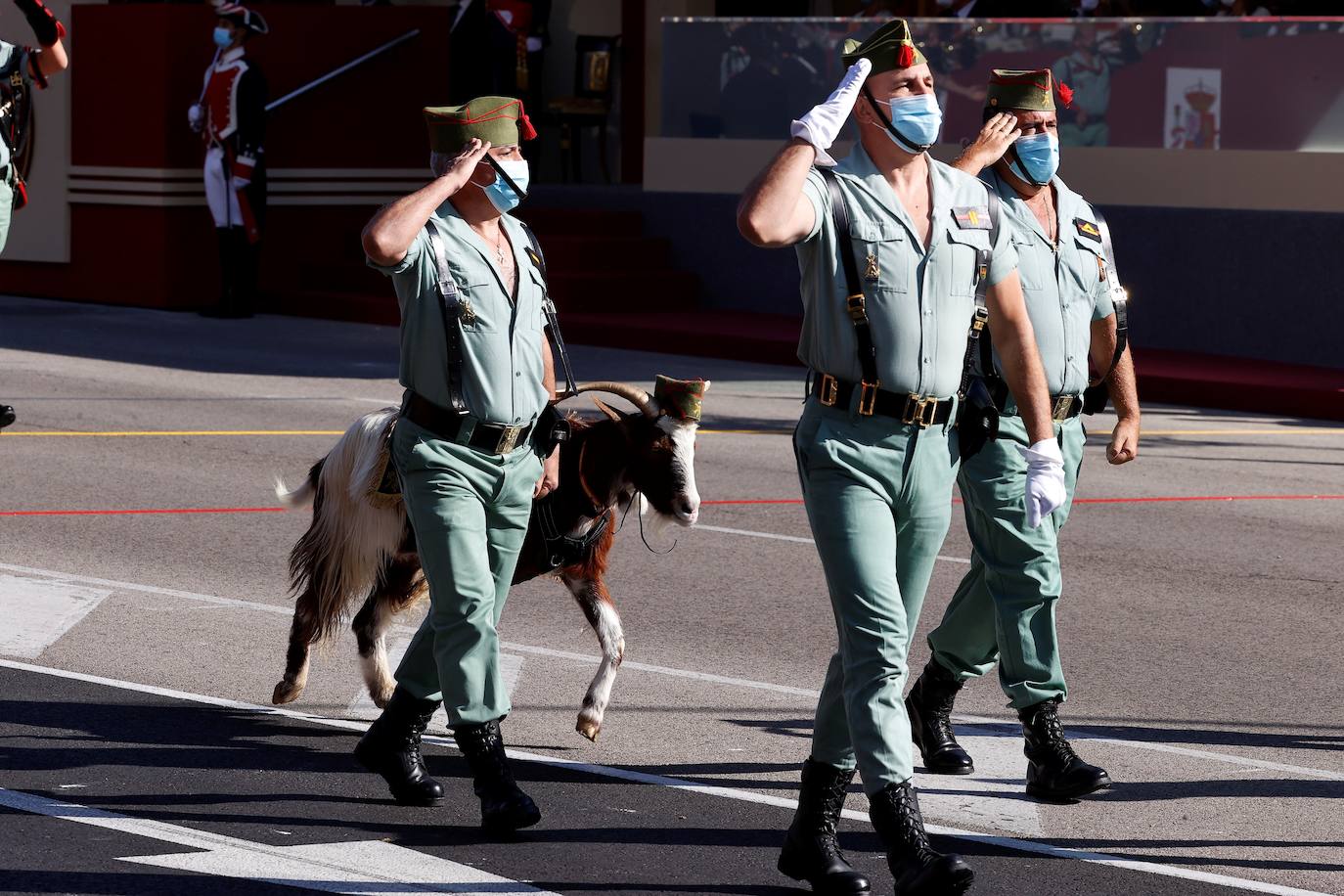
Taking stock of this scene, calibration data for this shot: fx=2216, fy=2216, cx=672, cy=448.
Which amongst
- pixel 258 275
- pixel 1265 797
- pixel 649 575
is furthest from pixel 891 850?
pixel 258 275

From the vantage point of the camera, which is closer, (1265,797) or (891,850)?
(891,850)

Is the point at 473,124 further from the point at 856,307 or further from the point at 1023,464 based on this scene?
the point at 1023,464

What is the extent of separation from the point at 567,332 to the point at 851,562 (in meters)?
16.3

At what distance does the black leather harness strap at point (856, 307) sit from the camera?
5.86 m

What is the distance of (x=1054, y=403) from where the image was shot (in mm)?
7129

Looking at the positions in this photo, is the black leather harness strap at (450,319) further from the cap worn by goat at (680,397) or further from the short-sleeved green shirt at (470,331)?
the cap worn by goat at (680,397)

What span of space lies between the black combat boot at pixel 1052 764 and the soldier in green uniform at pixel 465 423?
1.62 m

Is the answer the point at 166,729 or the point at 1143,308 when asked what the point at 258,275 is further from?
the point at 166,729

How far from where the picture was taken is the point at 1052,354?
279 inches

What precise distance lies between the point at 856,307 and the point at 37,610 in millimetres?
4666

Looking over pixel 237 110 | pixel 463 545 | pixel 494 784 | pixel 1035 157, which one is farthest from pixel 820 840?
pixel 237 110

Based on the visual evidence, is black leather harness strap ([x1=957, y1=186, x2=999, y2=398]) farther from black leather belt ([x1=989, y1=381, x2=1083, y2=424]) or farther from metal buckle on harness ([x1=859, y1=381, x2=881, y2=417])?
black leather belt ([x1=989, y1=381, x2=1083, y2=424])

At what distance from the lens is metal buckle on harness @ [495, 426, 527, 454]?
6.52 metres

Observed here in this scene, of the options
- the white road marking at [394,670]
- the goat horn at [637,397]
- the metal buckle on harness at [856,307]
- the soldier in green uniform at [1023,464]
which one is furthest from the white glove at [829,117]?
the white road marking at [394,670]
